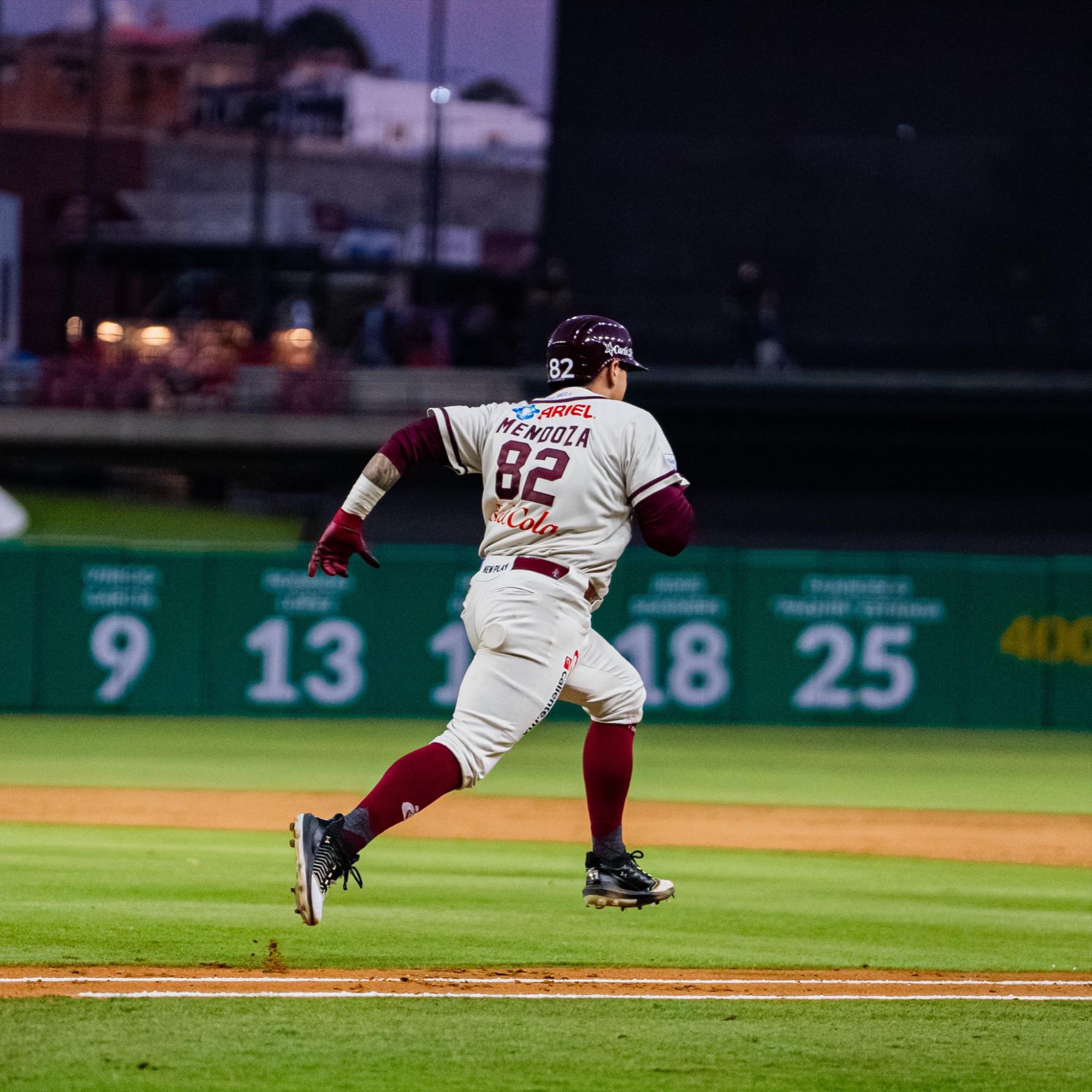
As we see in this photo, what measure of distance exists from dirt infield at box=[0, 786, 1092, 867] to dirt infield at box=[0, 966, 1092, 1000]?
4.23 m

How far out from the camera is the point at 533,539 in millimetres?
5480

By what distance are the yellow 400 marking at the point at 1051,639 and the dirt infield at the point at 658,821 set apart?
5176mm

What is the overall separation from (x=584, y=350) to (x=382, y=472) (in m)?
0.79

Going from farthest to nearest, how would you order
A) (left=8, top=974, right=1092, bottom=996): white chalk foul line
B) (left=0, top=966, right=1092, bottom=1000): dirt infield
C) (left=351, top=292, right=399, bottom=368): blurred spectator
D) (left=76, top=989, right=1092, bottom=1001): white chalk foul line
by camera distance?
(left=351, top=292, right=399, bottom=368): blurred spectator
(left=8, top=974, right=1092, bottom=996): white chalk foul line
(left=0, top=966, right=1092, bottom=1000): dirt infield
(left=76, top=989, right=1092, bottom=1001): white chalk foul line

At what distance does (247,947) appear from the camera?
5.83 metres

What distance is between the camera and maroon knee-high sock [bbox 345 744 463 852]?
5193 millimetres

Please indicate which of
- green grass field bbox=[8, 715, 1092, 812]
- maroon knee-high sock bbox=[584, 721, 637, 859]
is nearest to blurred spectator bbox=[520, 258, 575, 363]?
green grass field bbox=[8, 715, 1092, 812]

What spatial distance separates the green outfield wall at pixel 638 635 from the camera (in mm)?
16625

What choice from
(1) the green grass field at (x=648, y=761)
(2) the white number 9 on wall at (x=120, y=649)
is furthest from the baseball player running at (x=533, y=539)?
(2) the white number 9 on wall at (x=120, y=649)

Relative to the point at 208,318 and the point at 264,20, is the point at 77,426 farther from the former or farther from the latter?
the point at 264,20

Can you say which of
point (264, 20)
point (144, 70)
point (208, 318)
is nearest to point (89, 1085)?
point (208, 318)

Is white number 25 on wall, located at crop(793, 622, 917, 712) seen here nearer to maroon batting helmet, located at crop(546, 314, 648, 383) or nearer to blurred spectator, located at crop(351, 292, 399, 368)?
blurred spectator, located at crop(351, 292, 399, 368)

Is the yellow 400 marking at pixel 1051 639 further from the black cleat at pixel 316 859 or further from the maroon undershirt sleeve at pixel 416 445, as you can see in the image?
the black cleat at pixel 316 859

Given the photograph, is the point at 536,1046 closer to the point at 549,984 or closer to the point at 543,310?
the point at 549,984
